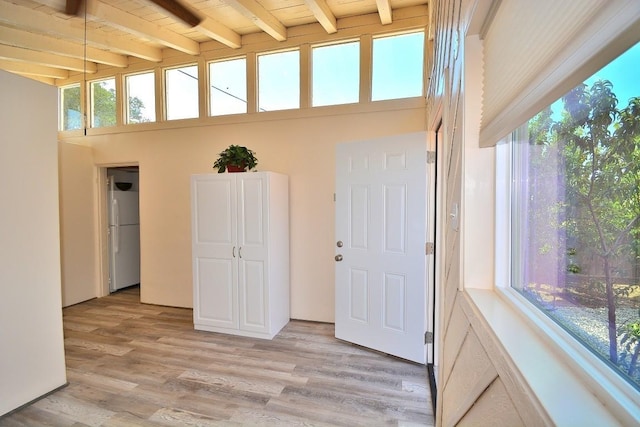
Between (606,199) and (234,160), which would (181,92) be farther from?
(606,199)

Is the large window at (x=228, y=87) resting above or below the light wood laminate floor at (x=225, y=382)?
above

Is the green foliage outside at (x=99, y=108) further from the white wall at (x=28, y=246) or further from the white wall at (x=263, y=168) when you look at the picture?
the white wall at (x=28, y=246)

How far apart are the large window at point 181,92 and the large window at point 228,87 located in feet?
0.80

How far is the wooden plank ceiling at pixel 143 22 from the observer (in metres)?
2.76

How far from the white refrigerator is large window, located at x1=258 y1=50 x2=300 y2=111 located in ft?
9.45

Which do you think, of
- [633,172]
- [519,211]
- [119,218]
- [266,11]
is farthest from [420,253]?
[119,218]

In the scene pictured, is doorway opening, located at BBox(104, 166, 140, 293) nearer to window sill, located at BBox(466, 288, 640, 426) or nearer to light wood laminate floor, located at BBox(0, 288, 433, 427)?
light wood laminate floor, located at BBox(0, 288, 433, 427)

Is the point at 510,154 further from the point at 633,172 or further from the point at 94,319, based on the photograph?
the point at 94,319

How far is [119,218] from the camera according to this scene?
4.71 m

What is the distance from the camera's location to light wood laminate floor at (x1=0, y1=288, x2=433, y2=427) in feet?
6.40

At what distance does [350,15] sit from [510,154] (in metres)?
2.86

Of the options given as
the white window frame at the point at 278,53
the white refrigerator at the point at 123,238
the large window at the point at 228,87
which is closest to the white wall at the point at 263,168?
the white window frame at the point at 278,53

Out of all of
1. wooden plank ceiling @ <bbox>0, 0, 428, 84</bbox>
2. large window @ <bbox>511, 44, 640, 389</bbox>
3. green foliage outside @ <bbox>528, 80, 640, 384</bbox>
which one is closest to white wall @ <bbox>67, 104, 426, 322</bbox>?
wooden plank ceiling @ <bbox>0, 0, 428, 84</bbox>

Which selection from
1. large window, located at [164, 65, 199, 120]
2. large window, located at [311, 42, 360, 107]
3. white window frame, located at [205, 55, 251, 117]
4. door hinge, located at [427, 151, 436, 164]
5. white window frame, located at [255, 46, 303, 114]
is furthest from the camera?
large window, located at [164, 65, 199, 120]
